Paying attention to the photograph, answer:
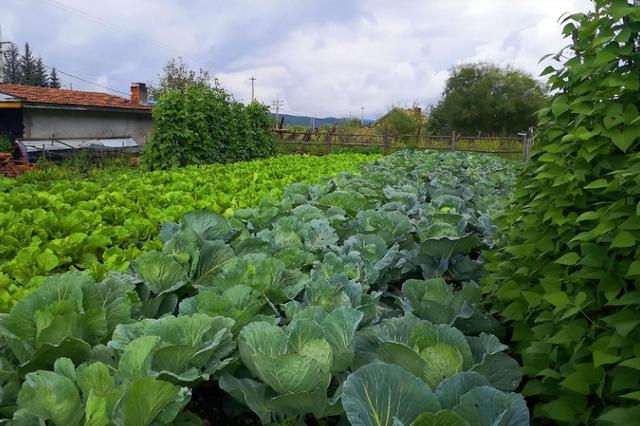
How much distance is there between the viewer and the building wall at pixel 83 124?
20.1 meters

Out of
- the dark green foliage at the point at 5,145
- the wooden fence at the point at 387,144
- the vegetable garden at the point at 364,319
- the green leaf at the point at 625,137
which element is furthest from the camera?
the wooden fence at the point at 387,144

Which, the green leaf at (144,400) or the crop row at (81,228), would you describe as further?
the crop row at (81,228)

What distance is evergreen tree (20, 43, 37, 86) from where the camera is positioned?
70.9 m

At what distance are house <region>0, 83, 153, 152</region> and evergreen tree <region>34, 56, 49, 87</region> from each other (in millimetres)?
54831

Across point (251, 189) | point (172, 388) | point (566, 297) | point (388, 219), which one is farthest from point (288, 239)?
point (251, 189)

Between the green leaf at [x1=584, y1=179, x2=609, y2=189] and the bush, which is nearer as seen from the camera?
the green leaf at [x1=584, y1=179, x2=609, y2=189]

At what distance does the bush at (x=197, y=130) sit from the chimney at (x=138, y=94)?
603 inches

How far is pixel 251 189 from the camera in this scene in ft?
16.1

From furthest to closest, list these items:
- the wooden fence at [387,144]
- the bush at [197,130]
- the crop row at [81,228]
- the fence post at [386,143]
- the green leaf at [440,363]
A: the wooden fence at [387,144] < the fence post at [386,143] < the bush at [197,130] < the crop row at [81,228] < the green leaf at [440,363]

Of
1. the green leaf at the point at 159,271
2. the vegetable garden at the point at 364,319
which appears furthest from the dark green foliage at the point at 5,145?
the green leaf at the point at 159,271

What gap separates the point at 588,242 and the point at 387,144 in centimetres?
2526

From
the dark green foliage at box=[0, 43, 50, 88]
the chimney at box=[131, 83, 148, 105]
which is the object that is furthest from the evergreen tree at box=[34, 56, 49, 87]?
the chimney at box=[131, 83, 148, 105]

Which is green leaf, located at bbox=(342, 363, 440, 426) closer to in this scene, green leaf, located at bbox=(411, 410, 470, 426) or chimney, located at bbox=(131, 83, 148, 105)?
green leaf, located at bbox=(411, 410, 470, 426)

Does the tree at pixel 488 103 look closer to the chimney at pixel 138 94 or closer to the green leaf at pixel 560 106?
the chimney at pixel 138 94
